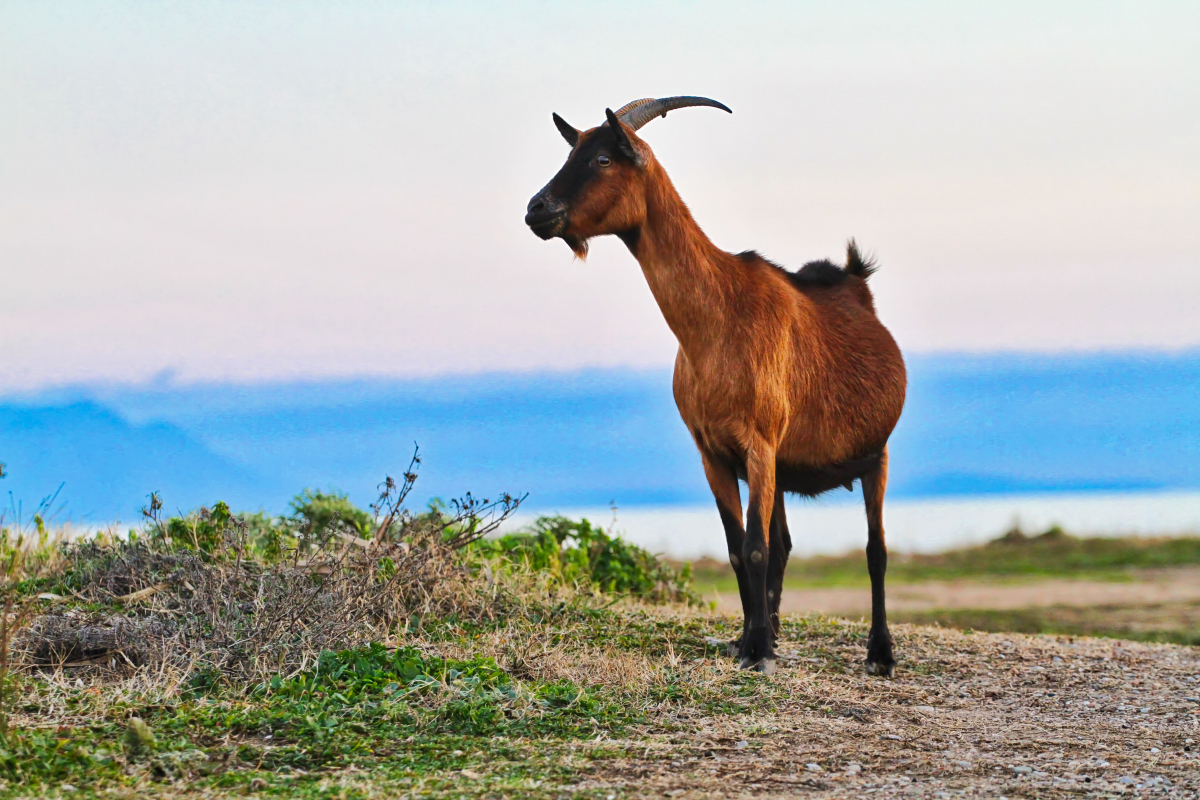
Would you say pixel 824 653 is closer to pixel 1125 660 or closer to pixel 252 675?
pixel 1125 660

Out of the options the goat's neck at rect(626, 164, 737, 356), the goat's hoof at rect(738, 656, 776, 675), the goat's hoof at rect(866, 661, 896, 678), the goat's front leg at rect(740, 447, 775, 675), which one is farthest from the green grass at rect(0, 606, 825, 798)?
the goat's neck at rect(626, 164, 737, 356)

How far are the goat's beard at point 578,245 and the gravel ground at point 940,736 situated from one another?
111 inches

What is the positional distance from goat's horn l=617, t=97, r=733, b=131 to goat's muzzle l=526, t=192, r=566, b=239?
3.10 feet

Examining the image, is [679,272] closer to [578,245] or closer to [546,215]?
[578,245]

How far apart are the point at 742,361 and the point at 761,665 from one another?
1985 millimetres

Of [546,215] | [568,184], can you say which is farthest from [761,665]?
[568,184]

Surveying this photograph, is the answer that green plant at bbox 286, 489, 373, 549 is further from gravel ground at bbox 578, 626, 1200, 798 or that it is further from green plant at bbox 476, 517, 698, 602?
gravel ground at bbox 578, 626, 1200, 798

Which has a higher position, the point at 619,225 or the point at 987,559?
the point at 619,225

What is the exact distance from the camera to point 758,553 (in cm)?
743

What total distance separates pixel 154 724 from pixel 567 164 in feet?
13.7

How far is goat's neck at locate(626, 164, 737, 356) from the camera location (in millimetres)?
7633

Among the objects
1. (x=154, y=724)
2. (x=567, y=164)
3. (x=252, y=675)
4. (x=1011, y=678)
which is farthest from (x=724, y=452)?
(x=154, y=724)

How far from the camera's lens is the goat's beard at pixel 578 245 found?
7.50m

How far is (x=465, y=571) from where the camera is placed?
878 centimetres
